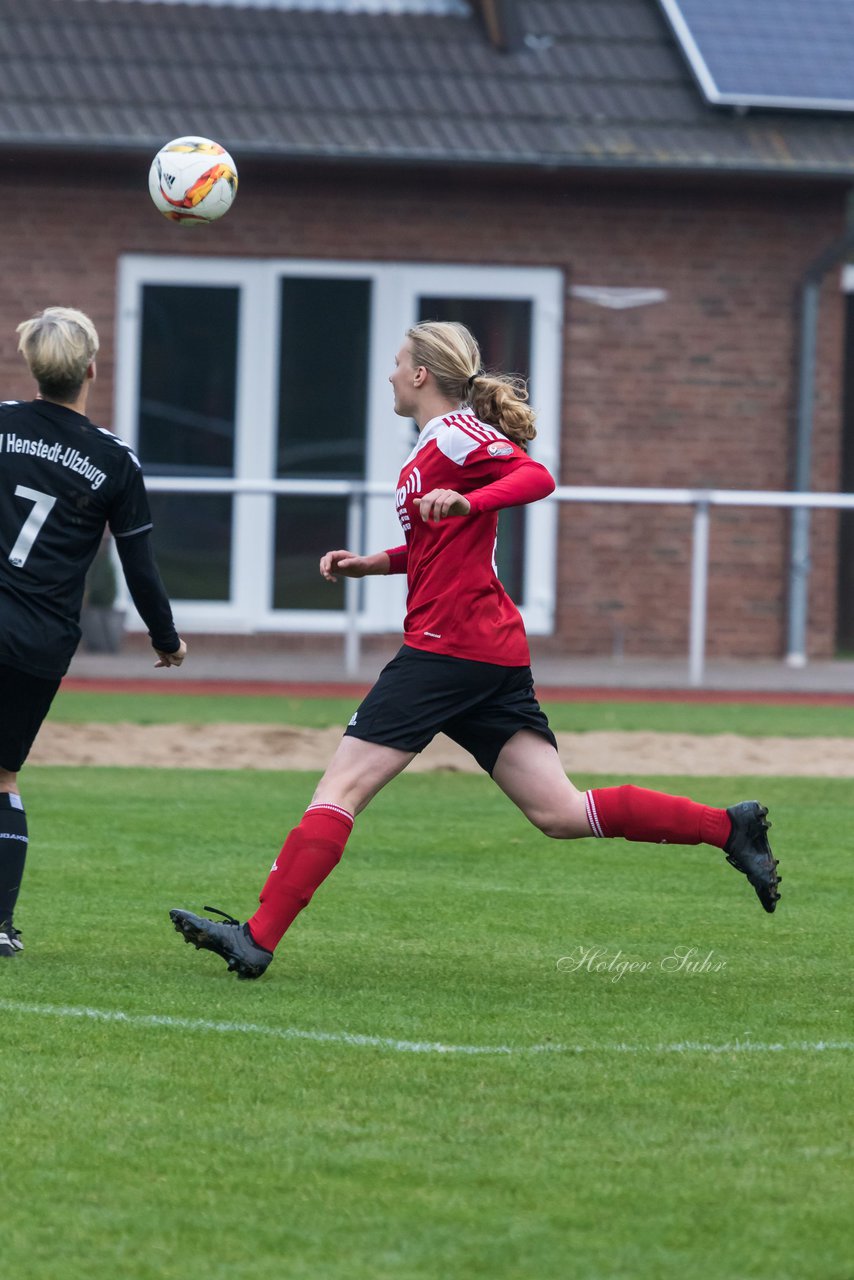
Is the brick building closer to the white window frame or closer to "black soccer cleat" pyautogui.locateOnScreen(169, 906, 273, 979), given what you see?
the white window frame

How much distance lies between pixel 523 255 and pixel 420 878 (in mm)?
10231

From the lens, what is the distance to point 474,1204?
11.9 ft

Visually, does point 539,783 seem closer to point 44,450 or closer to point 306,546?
point 44,450

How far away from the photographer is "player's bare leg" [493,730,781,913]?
18.6 feet

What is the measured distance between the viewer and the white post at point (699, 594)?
15407 mm

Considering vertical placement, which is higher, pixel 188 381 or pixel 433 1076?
pixel 188 381

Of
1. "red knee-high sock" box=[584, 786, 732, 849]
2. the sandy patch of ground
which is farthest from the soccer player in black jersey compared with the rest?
the sandy patch of ground

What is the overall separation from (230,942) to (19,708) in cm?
89

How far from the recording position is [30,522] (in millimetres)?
5602

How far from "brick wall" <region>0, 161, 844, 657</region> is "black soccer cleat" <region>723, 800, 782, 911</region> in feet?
36.4

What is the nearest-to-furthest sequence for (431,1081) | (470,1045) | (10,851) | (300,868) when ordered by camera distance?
1. (431,1081)
2. (470,1045)
3. (300,868)
4. (10,851)

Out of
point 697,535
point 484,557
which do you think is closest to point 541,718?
point 484,557

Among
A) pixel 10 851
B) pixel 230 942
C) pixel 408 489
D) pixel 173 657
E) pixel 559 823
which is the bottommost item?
pixel 230 942

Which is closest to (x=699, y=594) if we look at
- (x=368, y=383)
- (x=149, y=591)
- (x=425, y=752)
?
(x=368, y=383)
